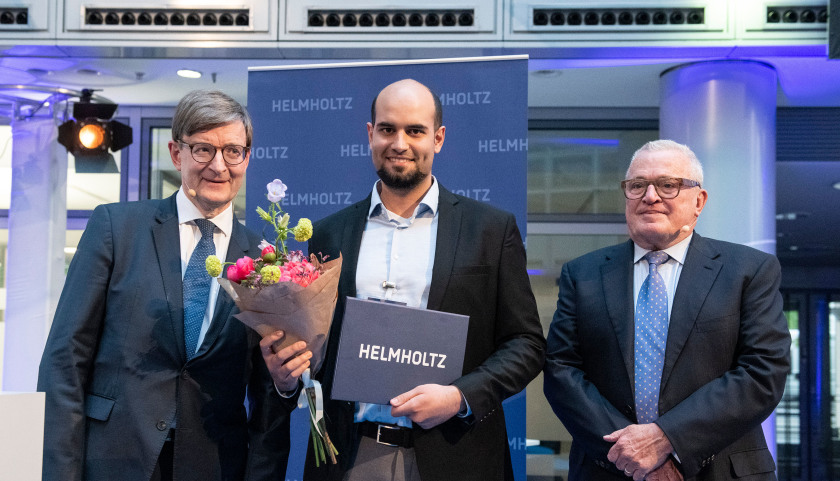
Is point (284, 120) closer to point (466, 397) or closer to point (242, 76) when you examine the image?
point (242, 76)

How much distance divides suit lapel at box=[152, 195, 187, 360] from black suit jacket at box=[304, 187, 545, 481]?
42 cm

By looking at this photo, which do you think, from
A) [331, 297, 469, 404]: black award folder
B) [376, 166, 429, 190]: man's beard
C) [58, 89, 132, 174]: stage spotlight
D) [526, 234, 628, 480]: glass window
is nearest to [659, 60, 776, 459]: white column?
[526, 234, 628, 480]: glass window

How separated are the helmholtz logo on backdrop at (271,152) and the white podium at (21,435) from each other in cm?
264

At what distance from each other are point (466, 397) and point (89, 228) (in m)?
1.14

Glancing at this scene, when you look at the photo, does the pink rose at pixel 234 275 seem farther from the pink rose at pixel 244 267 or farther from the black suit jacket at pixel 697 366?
the black suit jacket at pixel 697 366

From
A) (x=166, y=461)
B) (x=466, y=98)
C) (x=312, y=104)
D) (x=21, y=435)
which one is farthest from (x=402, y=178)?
(x=312, y=104)

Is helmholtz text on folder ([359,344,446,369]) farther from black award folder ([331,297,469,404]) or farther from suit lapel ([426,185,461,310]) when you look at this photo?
suit lapel ([426,185,461,310])

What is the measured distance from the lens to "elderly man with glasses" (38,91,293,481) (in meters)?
2.25

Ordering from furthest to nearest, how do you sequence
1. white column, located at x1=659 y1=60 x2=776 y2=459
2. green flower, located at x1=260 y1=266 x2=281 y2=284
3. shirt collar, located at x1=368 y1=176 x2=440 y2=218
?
white column, located at x1=659 y1=60 x2=776 y2=459, shirt collar, located at x1=368 y1=176 x2=440 y2=218, green flower, located at x1=260 y1=266 x2=281 y2=284

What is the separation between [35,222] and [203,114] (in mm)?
4648

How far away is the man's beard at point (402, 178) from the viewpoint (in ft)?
8.05

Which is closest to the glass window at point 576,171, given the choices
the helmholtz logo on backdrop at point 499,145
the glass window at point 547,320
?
the glass window at point 547,320

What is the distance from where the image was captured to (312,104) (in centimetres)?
426

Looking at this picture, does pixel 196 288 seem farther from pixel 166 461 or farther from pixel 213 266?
pixel 166 461
